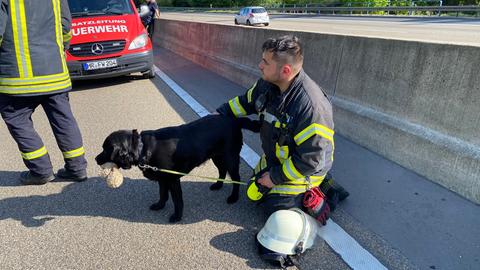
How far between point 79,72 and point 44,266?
569cm

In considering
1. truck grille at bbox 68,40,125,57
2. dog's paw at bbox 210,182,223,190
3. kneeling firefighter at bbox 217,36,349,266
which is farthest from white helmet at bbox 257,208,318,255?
truck grille at bbox 68,40,125,57

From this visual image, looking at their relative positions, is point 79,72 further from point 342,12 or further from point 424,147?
point 342,12

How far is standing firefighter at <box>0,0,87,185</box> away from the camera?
10.6 feet

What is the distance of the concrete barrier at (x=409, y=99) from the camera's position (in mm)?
3062

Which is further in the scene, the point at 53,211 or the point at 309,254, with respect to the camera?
the point at 53,211

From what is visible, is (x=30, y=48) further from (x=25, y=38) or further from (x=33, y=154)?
(x=33, y=154)

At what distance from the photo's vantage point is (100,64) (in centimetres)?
756

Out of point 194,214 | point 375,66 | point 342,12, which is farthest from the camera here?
point 342,12

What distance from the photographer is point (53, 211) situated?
3320 mm

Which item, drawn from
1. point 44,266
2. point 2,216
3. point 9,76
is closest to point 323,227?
point 44,266

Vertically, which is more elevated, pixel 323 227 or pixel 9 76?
pixel 9 76

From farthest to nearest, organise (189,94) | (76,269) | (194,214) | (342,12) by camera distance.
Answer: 1. (342,12)
2. (189,94)
3. (194,214)
4. (76,269)

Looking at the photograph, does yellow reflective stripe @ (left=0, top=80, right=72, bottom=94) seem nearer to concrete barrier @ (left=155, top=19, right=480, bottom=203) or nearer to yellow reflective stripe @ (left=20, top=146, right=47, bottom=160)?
yellow reflective stripe @ (left=20, top=146, right=47, bottom=160)

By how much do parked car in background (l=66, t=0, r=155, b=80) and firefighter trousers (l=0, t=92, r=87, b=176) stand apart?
4.16 metres
